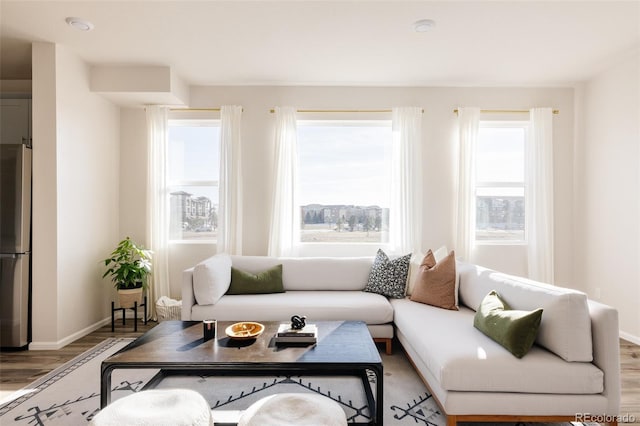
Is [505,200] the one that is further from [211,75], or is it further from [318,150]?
[211,75]

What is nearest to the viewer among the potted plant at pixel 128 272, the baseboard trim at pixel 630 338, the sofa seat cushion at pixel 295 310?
the sofa seat cushion at pixel 295 310

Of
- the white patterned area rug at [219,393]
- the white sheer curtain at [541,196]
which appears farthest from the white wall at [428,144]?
the white patterned area rug at [219,393]

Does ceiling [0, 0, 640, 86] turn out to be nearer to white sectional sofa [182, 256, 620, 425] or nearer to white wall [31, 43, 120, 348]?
white wall [31, 43, 120, 348]

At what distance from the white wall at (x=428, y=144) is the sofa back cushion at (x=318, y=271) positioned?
0.60m

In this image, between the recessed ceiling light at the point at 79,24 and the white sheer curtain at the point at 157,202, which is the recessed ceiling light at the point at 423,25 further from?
the white sheer curtain at the point at 157,202

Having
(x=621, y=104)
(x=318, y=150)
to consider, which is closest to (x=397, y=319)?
(x=318, y=150)

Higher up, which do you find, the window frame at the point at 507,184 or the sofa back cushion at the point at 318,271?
the window frame at the point at 507,184

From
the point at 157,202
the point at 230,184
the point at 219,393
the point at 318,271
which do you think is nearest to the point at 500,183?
the point at 318,271

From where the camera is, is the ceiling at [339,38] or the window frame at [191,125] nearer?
the ceiling at [339,38]

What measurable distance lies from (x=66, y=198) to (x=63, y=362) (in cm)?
148

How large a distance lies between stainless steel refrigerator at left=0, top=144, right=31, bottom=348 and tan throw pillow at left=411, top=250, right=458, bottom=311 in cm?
356

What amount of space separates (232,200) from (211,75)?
56.7 inches

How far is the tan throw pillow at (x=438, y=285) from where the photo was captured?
2988 millimetres

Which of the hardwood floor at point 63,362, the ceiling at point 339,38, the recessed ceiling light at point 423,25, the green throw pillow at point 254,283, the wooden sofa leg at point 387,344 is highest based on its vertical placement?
the ceiling at point 339,38
